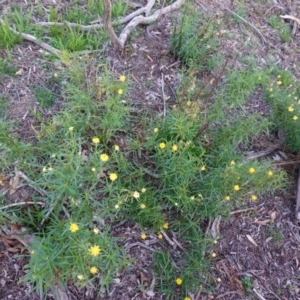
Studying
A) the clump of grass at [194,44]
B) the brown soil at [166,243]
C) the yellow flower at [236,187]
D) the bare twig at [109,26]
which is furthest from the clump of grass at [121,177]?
the clump of grass at [194,44]

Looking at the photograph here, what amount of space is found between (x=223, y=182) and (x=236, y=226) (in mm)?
467

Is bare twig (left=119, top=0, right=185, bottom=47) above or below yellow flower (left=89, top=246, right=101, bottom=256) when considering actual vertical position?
above

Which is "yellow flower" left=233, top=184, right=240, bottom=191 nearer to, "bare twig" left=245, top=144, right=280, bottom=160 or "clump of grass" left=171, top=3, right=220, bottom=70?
"bare twig" left=245, top=144, right=280, bottom=160

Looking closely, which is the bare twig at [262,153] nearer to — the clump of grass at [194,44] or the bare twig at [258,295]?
the clump of grass at [194,44]

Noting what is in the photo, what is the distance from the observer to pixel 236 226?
2924 millimetres

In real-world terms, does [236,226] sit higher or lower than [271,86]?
lower

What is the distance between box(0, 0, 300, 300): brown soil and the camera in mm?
2518

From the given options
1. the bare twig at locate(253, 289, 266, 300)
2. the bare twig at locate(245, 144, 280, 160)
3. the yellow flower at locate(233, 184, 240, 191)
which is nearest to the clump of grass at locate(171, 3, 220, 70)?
the bare twig at locate(245, 144, 280, 160)

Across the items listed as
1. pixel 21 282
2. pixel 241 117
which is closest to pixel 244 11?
pixel 241 117

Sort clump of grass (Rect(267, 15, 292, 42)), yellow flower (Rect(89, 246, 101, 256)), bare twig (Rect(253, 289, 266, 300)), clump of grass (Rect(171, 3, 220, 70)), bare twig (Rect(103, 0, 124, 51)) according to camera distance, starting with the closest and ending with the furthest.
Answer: yellow flower (Rect(89, 246, 101, 256)), bare twig (Rect(253, 289, 266, 300)), bare twig (Rect(103, 0, 124, 51)), clump of grass (Rect(171, 3, 220, 70)), clump of grass (Rect(267, 15, 292, 42))

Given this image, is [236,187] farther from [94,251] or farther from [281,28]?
[281,28]

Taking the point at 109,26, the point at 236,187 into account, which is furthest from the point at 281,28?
the point at 236,187

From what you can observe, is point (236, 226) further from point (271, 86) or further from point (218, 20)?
point (218, 20)

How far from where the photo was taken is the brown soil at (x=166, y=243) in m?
2.52
